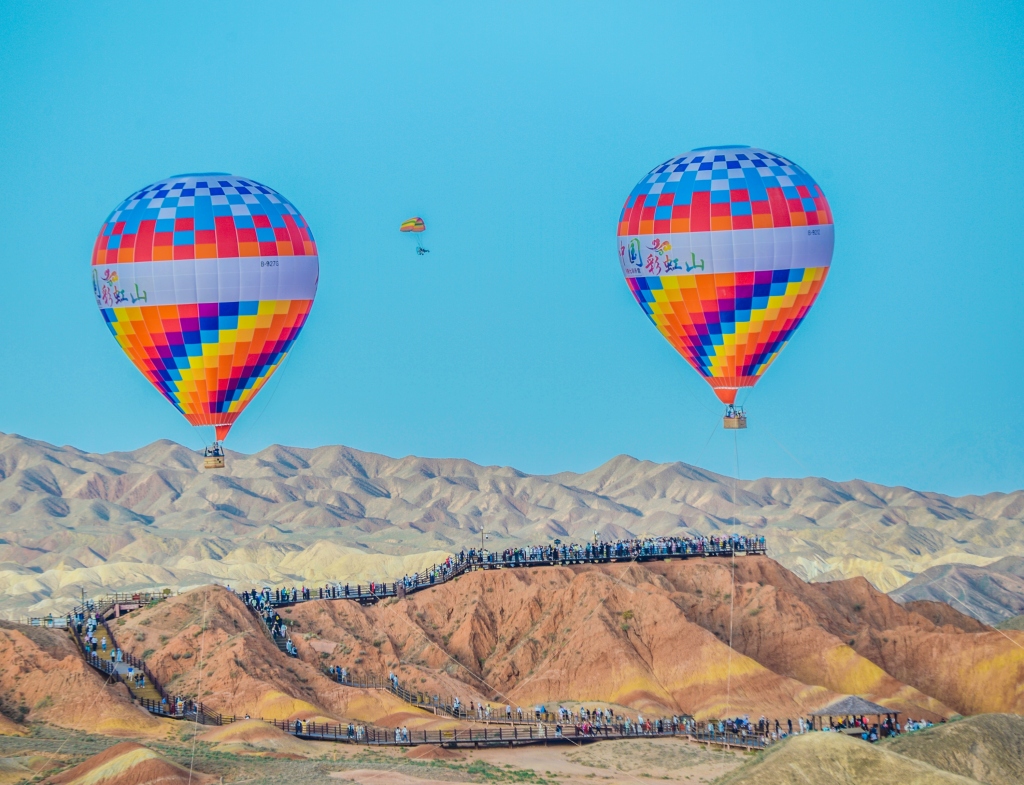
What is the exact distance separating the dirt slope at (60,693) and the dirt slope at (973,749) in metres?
27.2

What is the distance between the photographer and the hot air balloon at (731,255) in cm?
8119

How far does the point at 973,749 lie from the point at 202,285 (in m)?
33.8

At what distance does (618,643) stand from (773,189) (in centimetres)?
2152

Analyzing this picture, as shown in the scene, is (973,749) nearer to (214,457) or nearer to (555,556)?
(214,457)

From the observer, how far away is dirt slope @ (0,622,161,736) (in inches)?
2936

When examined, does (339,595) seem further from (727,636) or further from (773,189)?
(773,189)

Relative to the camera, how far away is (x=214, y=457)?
7988 cm

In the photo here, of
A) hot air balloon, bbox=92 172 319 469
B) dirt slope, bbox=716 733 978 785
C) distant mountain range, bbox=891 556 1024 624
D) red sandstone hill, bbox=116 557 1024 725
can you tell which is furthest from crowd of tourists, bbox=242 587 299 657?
distant mountain range, bbox=891 556 1024 624

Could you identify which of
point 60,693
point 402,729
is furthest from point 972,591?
point 60,693

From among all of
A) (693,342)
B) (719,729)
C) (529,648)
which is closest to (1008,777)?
(719,729)

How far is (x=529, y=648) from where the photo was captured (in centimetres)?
9156

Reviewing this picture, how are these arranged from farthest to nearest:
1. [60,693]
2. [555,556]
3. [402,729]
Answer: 1. [555,556]
2. [402,729]
3. [60,693]

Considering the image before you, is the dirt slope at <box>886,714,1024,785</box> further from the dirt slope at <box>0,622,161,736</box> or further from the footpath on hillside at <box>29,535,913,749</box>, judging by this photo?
the dirt slope at <box>0,622,161,736</box>

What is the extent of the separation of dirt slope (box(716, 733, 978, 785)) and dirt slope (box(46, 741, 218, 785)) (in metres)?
16.9
